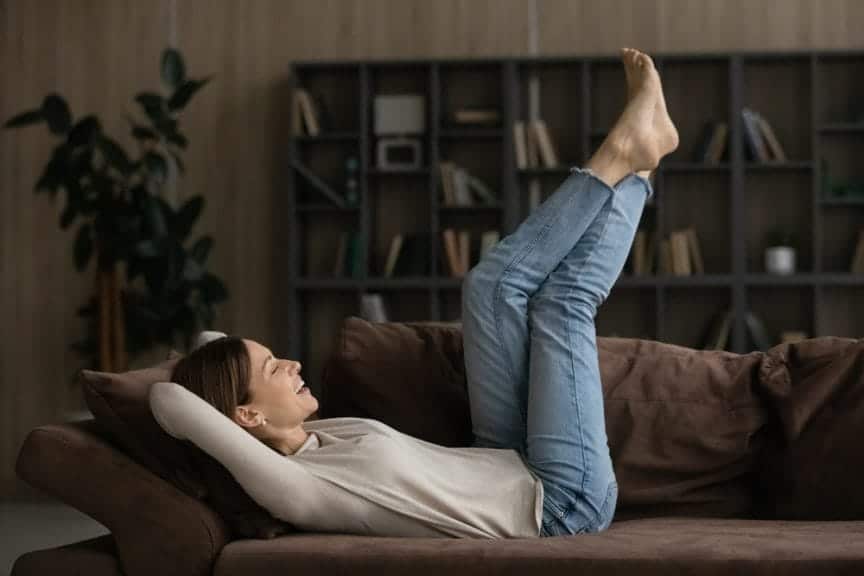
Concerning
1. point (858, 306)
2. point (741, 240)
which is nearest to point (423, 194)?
point (741, 240)

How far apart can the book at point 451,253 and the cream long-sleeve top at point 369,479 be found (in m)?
3.61

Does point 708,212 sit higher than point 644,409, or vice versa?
point 708,212

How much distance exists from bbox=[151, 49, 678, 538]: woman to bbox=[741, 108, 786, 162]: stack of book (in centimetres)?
326

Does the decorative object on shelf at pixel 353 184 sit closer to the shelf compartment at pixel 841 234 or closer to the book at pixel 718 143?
the book at pixel 718 143

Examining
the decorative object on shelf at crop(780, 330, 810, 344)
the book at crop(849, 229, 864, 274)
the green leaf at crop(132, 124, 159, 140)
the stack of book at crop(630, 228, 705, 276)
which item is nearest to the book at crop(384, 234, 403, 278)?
the stack of book at crop(630, 228, 705, 276)

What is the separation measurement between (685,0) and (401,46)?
1.41 metres

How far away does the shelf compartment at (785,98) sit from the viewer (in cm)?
632

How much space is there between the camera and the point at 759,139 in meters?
6.13

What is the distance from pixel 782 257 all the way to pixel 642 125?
333 centimetres

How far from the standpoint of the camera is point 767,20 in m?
6.34

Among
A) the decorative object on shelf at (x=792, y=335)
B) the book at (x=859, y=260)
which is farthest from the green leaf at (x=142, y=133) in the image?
the book at (x=859, y=260)

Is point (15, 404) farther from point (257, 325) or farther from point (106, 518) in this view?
point (106, 518)

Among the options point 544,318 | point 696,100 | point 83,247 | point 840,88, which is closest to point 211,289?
point 83,247

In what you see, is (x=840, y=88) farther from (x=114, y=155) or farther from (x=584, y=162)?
(x=114, y=155)
